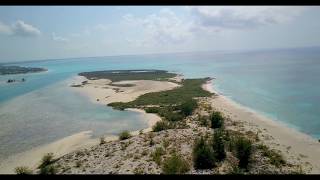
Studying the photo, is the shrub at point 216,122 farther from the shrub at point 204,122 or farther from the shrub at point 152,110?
the shrub at point 152,110

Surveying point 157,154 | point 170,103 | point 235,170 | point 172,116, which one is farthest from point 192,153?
point 170,103

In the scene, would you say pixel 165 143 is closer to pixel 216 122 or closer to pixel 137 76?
pixel 216 122

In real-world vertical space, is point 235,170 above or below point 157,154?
above

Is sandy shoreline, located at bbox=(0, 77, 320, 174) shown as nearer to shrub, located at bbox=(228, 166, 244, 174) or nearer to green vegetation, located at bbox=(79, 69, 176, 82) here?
shrub, located at bbox=(228, 166, 244, 174)

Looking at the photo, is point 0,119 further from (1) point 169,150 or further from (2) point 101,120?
(1) point 169,150

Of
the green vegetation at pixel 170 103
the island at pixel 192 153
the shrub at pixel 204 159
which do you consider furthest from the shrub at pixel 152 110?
the shrub at pixel 204 159

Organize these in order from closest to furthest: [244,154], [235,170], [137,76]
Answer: [235,170]
[244,154]
[137,76]
